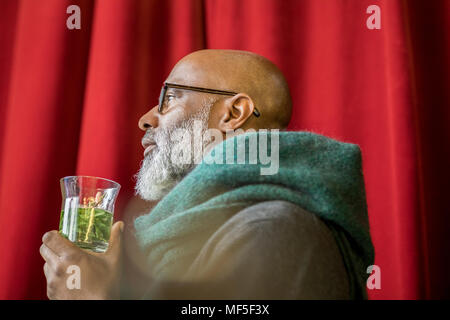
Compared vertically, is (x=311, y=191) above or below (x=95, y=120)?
below

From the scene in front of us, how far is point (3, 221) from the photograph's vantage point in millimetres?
1386

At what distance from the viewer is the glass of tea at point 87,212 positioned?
2.53 ft

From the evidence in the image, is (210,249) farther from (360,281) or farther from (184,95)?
(184,95)

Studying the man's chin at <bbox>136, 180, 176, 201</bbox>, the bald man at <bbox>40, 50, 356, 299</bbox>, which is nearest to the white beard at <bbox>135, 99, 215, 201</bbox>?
the man's chin at <bbox>136, 180, 176, 201</bbox>

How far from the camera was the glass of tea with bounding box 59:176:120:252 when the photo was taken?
77 centimetres

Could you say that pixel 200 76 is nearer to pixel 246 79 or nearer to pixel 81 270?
pixel 246 79

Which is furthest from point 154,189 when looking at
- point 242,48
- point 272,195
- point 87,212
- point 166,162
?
point 242,48

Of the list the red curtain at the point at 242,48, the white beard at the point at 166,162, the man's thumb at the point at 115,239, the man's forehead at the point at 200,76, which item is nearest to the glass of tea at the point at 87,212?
the man's thumb at the point at 115,239

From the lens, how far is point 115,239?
2.66 ft

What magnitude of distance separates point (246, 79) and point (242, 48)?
21.0 inches

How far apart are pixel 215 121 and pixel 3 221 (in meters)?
0.73

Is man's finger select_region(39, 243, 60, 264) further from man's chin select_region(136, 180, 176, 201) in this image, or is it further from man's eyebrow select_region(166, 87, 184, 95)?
man's eyebrow select_region(166, 87, 184, 95)

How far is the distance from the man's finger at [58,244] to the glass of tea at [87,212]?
0.02m
